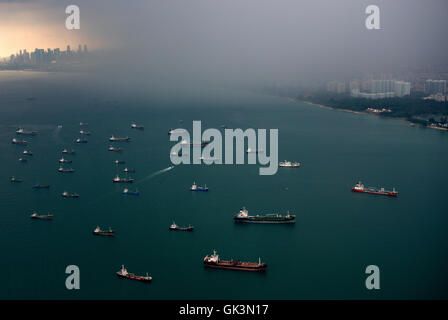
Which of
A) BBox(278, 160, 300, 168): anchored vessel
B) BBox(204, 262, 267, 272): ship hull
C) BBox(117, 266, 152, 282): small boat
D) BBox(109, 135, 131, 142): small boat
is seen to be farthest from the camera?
BBox(109, 135, 131, 142): small boat

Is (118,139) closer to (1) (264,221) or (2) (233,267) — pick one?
(1) (264,221)

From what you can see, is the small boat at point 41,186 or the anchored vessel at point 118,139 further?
the anchored vessel at point 118,139

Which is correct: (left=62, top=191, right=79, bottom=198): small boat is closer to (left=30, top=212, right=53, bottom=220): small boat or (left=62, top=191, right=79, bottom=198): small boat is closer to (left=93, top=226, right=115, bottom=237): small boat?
(left=30, top=212, right=53, bottom=220): small boat

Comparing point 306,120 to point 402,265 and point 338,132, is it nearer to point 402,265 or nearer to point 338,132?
point 338,132

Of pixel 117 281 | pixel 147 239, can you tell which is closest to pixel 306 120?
pixel 147 239

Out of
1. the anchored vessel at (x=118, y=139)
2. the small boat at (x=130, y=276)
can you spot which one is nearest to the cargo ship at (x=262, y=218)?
the small boat at (x=130, y=276)

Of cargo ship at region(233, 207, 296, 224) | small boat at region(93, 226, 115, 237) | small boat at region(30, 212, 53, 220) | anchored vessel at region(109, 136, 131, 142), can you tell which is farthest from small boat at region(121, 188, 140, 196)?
anchored vessel at region(109, 136, 131, 142)

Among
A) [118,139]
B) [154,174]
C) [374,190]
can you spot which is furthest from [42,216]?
[374,190]

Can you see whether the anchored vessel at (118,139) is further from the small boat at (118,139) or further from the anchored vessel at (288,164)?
the anchored vessel at (288,164)

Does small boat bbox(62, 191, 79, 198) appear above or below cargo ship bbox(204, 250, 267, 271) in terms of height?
above
